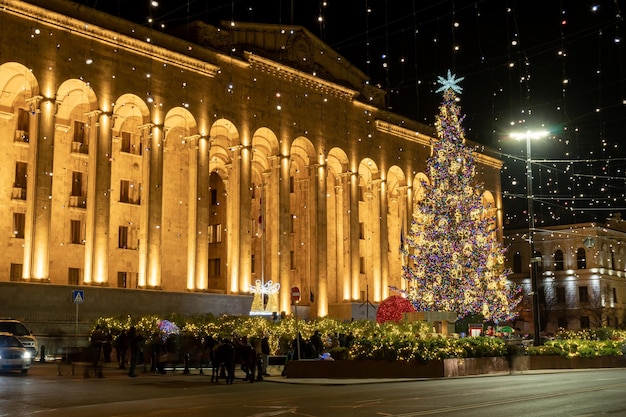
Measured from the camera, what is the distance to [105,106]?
135 ft

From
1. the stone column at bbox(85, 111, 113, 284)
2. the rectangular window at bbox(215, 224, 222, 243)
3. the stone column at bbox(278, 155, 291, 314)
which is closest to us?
the stone column at bbox(85, 111, 113, 284)

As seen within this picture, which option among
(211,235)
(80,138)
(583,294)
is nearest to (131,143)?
(80,138)

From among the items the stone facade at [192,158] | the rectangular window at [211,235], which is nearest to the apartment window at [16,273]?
the stone facade at [192,158]

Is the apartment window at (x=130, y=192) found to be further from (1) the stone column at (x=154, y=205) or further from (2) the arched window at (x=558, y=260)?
(2) the arched window at (x=558, y=260)

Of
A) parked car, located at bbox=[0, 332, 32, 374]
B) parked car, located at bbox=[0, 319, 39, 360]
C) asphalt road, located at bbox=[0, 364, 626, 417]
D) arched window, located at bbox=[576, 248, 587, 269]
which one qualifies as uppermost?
arched window, located at bbox=[576, 248, 587, 269]

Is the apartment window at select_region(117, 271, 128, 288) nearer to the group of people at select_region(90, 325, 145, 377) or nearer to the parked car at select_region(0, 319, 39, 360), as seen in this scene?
the group of people at select_region(90, 325, 145, 377)

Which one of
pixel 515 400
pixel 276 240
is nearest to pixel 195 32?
pixel 276 240

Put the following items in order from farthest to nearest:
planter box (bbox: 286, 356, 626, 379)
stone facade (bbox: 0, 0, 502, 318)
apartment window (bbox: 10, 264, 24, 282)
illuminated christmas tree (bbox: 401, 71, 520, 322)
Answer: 1. apartment window (bbox: 10, 264, 24, 282)
2. stone facade (bbox: 0, 0, 502, 318)
3. illuminated christmas tree (bbox: 401, 71, 520, 322)
4. planter box (bbox: 286, 356, 626, 379)

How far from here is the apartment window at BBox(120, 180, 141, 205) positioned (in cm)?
4688

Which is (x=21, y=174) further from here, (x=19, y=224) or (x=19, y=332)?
(x=19, y=332)

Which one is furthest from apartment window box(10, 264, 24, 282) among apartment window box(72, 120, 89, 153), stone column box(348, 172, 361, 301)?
stone column box(348, 172, 361, 301)

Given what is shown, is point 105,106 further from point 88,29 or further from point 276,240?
point 276,240

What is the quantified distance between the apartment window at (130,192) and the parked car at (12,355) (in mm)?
19289

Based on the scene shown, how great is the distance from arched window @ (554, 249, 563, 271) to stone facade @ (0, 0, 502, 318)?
2748 cm
